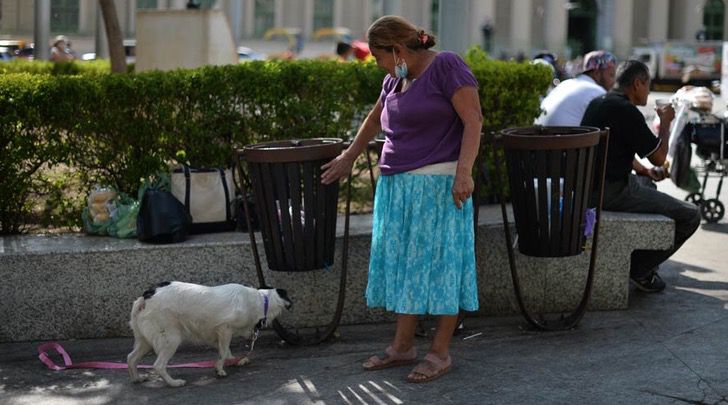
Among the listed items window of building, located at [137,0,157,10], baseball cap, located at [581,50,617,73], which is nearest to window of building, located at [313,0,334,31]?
window of building, located at [137,0,157,10]

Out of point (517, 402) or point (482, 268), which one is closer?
point (517, 402)

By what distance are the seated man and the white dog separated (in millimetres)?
2524

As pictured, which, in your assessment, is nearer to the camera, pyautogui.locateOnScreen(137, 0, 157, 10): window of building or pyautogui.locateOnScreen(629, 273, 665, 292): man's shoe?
pyautogui.locateOnScreen(629, 273, 665, 292): man's shoe

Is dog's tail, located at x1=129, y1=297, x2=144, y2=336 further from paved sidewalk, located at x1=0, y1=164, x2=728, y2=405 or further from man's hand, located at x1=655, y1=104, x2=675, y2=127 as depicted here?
man's hand, located at x1=655, y1=104, x2=675, y2=127

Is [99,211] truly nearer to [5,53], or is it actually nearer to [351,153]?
[351,153]

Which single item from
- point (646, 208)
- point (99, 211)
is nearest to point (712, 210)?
point (646, 208)

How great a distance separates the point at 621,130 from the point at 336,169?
6.97 ft

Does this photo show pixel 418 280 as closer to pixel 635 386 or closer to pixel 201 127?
pixel 635 386

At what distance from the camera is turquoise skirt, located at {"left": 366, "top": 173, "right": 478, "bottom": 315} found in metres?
5.63

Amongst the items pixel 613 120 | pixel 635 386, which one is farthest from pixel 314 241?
pixel 613 120

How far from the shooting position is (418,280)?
5.69m

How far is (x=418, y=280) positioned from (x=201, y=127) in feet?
7.18

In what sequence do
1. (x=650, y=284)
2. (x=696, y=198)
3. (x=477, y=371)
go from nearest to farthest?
(x=477, y=371)
(x=650, y=284)
(x=696, y=198)

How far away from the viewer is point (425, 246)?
18.6 feet
